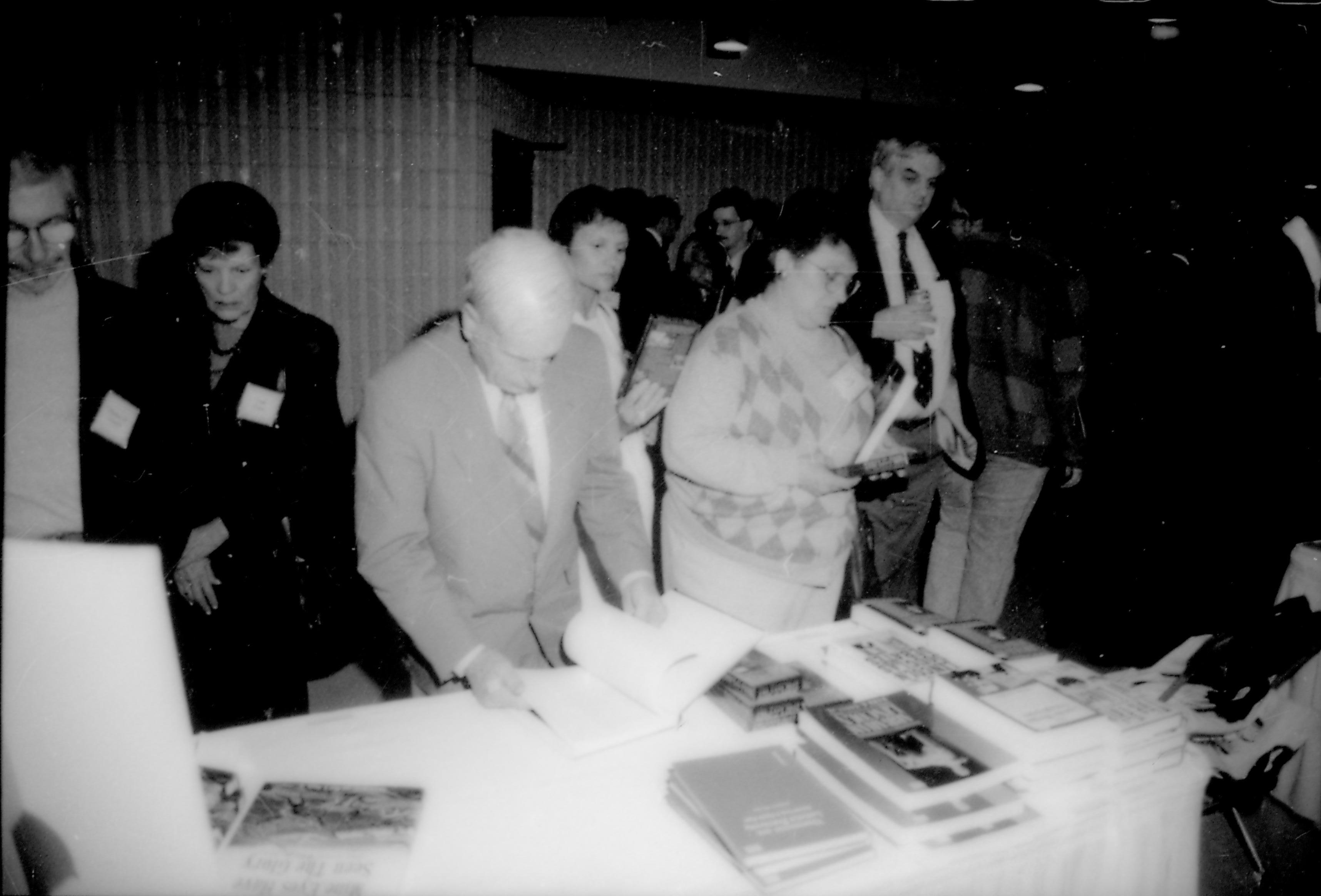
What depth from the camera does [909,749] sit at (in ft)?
3.92

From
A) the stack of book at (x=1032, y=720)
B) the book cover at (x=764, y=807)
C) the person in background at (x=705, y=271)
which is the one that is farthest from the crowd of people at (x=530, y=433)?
the person in background at (x=705, y=271)

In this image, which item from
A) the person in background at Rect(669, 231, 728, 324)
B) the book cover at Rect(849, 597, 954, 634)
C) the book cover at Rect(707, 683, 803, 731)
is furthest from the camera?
the person in background at Rect(669, 231, 728, 324)

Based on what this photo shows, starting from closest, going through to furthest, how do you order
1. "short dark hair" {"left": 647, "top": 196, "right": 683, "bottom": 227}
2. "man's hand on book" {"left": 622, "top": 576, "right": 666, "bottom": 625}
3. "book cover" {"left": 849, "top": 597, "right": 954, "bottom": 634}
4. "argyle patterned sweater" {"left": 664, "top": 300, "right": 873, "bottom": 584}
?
"man's hand on book" {"left": 622, "top": 576, "right": 666, "bottom": 625}, "book cover" {"left": 849, "top": 597, "right": 954, "bottom": 634}, "argyle patterned sweater" {"left": 664, "top": 300, "right": 873, "bottom": 584}, "short dark hair" {"left": 647, "top": 196, "right": 683, "bottom": 227}

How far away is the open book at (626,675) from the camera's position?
1.29 m

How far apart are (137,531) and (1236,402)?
3331 mm

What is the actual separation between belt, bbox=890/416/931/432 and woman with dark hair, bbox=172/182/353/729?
1.80 meters

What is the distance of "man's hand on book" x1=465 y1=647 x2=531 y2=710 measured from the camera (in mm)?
1358

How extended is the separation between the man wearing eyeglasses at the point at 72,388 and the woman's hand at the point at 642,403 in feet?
3.60

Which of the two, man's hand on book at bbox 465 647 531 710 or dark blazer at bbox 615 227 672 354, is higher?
dark blazer at bbox 615 227 672 354

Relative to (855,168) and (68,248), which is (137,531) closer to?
(68,248)

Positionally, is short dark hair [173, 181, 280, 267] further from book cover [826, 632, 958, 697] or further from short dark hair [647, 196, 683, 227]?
short dark hair [647, 196, 683, 227]

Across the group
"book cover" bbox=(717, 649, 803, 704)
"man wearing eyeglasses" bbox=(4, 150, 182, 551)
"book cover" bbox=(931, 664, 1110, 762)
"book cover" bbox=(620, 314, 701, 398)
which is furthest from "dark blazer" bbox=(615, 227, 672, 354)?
"book cover" bbox=(931, 664, 1110, 762)

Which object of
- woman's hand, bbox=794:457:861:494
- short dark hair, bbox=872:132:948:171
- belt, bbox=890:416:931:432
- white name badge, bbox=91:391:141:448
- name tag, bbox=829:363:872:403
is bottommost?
woman's hand, bbox=794:457:861:494

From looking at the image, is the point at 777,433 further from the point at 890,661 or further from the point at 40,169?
the point at 40,169
